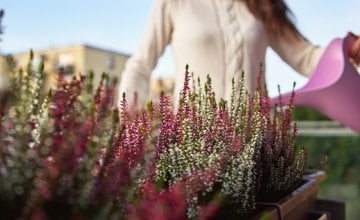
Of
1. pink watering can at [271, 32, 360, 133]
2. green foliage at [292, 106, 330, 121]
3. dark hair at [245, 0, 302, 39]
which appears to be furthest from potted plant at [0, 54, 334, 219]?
green foliage at [292, 106, 330, 121]

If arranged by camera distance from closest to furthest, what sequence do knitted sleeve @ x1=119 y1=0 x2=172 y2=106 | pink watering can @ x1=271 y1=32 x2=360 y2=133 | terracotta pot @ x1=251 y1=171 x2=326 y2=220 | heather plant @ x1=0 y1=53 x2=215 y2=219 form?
heather plant @ x1=0 y1=53 x2=215 y2=219 < terracotta pot @ x1=251 y1=171 x2=326 y2=220 < pink watering can @ x1=271 y1=32 x2=360 y2=133 < knitted sleeve @ x1=119 y1=0 x2=172 y2=106

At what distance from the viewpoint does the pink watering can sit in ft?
8.40

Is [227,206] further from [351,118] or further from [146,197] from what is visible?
[351,118]

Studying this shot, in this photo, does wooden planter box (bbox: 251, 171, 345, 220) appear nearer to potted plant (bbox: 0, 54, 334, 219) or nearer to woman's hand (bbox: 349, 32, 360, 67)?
potted plant (bbox: 0, 54, 334, 219)

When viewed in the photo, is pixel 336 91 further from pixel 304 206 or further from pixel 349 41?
pixel 304 206

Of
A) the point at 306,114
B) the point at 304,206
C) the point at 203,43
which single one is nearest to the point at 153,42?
the point at 203,43

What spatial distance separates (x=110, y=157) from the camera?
2.90 ft

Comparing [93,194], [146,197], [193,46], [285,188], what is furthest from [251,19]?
[93,194]

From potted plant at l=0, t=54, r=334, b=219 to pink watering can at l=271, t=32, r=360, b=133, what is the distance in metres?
1.16

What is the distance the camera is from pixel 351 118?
2639mm

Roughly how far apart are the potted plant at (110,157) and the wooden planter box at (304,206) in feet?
0.18

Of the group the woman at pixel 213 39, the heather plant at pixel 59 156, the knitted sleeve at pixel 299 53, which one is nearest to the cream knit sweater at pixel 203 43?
the woman at pixel 213 39

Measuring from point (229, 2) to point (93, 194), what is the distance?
2139 mm

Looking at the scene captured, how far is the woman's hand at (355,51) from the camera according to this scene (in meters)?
2.78
